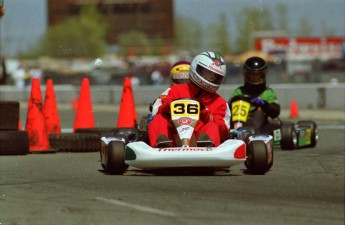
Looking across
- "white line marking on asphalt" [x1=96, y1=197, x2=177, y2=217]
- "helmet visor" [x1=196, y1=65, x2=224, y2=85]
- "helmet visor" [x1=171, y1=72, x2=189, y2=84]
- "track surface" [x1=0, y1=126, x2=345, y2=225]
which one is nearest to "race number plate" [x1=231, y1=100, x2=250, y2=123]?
"helmet visor" [x1=171, y1=72, x2=189, y2=84]

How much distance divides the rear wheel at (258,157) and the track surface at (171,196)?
0.17m

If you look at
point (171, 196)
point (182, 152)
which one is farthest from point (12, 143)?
point (171, 196)

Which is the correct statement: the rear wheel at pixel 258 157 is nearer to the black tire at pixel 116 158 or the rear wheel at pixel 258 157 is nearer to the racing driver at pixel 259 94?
the black tire at pixel 116 158

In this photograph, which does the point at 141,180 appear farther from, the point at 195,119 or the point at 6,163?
the point at 6,163

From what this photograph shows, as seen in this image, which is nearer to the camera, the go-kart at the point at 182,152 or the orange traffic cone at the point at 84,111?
the go-kart at the point at 182,152

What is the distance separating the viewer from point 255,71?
13.2 meters

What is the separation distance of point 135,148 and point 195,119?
0.70 metres

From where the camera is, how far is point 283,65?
44500 millimetres

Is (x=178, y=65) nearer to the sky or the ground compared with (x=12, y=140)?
nearer to the sky

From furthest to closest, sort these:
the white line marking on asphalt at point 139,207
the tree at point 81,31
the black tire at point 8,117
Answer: the tree at point 81,31, the black tire at point 8,117, the white line marking on asphalt at point 139,207

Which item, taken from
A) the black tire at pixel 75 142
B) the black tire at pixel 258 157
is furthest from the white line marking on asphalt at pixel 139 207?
the black tire at pixel 75 142

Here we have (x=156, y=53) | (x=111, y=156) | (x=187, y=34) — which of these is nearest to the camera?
(x=111, y=156)

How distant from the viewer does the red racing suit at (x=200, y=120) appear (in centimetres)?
938

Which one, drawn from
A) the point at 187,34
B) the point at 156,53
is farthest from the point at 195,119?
the point at 187,34
